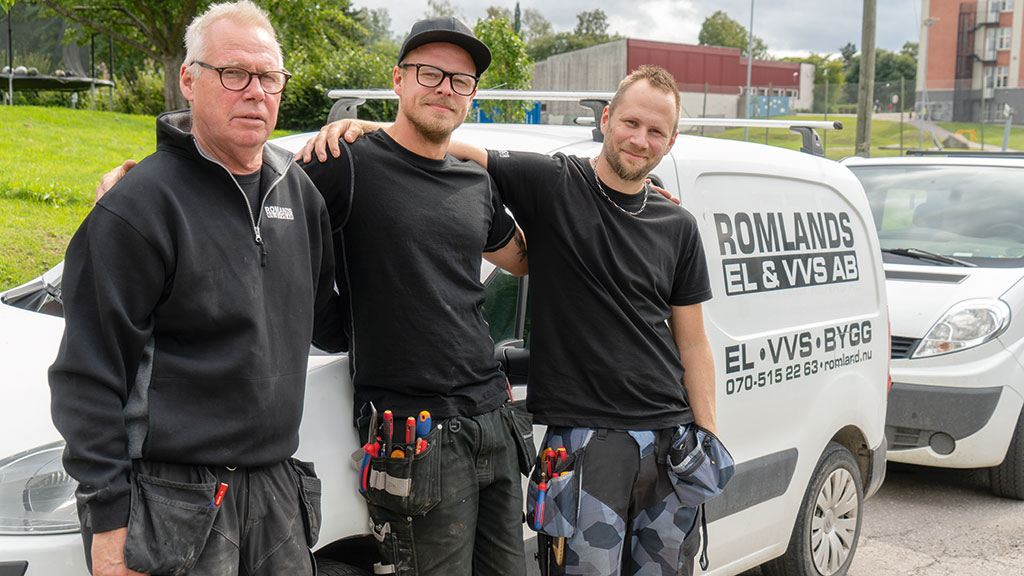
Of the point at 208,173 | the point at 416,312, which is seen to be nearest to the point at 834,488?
the point at 416,312

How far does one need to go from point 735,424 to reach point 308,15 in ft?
65.8

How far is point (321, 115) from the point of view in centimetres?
2158

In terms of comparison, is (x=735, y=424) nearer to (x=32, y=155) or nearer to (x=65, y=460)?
(x=65, y=460)

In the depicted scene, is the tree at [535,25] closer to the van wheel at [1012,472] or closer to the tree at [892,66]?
the tree at [892,66]

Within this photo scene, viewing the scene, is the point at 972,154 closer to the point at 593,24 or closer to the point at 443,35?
the point at 443,35

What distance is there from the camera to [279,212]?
2.11 meters

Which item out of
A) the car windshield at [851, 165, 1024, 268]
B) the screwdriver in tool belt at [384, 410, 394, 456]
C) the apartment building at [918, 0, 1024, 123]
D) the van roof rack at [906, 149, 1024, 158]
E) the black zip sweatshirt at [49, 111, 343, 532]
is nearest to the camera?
the black zip sweatshirt at [49, 111, 343, 532]

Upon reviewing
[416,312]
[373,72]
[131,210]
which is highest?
[373,72]

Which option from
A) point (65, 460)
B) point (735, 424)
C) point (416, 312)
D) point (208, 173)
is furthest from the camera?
point (735, 424)

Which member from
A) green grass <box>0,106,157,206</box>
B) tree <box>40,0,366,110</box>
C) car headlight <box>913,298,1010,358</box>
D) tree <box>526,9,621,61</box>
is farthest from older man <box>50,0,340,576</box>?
tree <box>526,9,621,61</box>

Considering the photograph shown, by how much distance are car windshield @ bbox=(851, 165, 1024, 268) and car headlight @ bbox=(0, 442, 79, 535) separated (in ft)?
Answer: 18.2

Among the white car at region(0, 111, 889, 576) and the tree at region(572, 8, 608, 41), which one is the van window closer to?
the white car at region(0, 111, 889, 576)

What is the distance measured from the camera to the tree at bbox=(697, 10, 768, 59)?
352 feet

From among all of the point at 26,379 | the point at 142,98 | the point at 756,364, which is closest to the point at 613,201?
the point at 756,364
